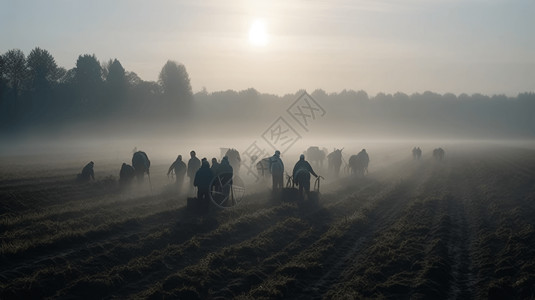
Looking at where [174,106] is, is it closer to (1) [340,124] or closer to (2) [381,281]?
(1) [340,124]

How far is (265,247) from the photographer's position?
45.6ft

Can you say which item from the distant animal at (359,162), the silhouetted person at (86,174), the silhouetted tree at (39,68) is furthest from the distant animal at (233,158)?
the silhouetted tree at (39,68)

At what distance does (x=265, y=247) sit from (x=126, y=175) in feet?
45.9

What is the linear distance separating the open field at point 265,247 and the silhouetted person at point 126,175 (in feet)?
6.64

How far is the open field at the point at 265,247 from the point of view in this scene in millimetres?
10391

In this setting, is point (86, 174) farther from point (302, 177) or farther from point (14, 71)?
point (14, 71)

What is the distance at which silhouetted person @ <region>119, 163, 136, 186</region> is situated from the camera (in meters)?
25.7

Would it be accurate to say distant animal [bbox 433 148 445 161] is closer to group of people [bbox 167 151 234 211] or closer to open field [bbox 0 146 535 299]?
open field [bbox 0 146 535 299]

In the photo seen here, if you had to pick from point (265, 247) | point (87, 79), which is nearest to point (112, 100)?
point (87, 79)

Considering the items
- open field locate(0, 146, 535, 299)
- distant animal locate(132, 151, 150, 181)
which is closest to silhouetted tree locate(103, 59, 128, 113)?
distant animal locate(132, 151, 150, 181)

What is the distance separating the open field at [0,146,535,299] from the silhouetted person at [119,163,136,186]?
79.7 inches

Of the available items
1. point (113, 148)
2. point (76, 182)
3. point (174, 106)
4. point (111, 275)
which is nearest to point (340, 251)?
point (111, 275)

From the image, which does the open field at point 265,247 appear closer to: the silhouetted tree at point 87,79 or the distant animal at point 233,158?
the distant animal at point 233,158

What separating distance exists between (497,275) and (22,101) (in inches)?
3446
